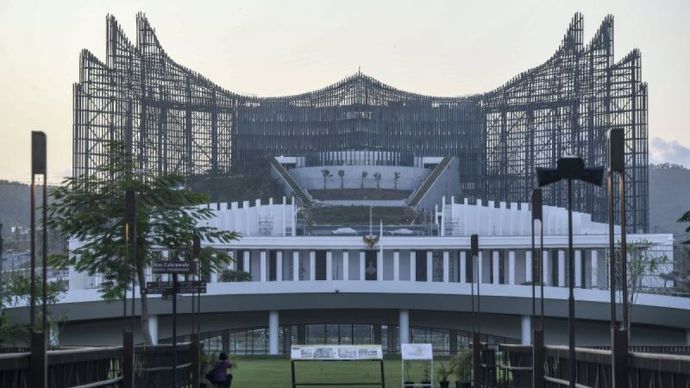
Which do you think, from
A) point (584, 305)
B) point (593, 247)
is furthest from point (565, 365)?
point (593, 247)

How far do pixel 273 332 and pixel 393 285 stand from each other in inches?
325

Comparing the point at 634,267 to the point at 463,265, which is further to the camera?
the point at 463,265

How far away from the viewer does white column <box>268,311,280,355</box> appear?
322ft

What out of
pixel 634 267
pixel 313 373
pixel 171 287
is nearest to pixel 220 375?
pixel 171 287

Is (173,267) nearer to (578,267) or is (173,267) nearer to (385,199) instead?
(578,267)

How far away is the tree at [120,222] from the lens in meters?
54.0

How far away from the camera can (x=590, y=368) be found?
30594mm

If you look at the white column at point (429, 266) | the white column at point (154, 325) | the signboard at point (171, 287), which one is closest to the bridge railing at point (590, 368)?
the signboard at point (171, 287)

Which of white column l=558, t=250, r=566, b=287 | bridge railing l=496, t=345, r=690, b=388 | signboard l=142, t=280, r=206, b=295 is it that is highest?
signboard l=142, t=280, r=206, b=295

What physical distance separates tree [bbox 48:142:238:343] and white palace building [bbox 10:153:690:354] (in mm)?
28522

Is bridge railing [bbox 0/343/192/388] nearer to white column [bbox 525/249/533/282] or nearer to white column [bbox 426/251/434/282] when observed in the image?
white column [bbox 426/251/434/282]

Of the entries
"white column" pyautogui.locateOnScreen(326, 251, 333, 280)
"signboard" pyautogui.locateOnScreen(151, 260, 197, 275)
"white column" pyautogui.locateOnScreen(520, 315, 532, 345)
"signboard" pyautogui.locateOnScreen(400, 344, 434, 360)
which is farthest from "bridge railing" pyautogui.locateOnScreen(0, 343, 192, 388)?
"white column" pyautogui.locateOnScreen(326, 251, 333, 280)

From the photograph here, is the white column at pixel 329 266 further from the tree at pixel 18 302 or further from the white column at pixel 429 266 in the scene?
the tree at pixel 18 302

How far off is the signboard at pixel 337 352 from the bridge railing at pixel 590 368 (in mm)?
3700
